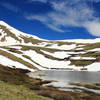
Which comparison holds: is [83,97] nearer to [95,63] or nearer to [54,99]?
[54,99]

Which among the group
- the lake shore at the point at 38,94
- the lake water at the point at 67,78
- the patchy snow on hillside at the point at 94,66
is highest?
the patchy snow on hillside at the point at 94,66

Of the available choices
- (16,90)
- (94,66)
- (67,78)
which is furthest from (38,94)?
(94,66)

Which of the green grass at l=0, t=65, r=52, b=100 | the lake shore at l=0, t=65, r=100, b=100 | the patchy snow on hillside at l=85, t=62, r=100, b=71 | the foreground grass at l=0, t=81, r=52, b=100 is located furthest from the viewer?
the patchy snow on hillside at l=85, t=62, r=100, b=71

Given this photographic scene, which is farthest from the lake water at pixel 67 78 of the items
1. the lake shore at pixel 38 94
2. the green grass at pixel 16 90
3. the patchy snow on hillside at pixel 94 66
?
the patchy snow on hillside at pixel 94 66

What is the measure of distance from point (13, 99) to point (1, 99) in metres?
1.97

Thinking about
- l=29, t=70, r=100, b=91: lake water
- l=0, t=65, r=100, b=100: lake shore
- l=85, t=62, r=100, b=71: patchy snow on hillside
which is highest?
l=85, t=62, r=100, b=71: patchy snow on hillside

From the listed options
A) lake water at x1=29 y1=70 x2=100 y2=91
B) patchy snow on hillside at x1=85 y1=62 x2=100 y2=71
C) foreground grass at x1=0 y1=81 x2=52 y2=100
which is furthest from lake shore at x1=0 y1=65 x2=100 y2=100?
patchy snow on hillside at x1=85 y1=62 x2=100 y2=71

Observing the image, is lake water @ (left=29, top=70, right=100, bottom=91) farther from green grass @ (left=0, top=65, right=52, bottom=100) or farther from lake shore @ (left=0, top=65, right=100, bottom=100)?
lake shore @ (left=0, top=65, right=100, bottom=100)

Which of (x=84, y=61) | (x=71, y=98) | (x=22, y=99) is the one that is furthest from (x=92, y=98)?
(x=84, y=61)

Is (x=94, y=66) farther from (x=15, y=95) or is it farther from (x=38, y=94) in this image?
(x=15, y=95)

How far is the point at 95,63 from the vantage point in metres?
179

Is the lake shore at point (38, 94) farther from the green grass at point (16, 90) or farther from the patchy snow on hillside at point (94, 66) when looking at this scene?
the patchy snow on hillside at point (94, 66)

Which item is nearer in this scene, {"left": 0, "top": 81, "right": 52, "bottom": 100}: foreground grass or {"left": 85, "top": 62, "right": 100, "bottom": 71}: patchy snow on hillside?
{"left": 0, "top": 81, "right": 52, "bottom": 100}: foreground grass

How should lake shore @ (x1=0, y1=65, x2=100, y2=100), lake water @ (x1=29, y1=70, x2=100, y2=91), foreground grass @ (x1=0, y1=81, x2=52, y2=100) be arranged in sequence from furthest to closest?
lake water @ (x1=29, y1=70, x2=100, y2=91)
lake shore @ (x1=0, y1=65, x2=100, y2=100)
foreground grass @ (x1=0, y1=81, x2=52, y2=100)
